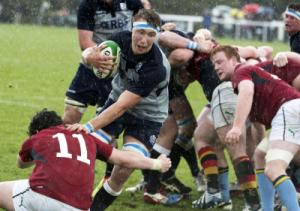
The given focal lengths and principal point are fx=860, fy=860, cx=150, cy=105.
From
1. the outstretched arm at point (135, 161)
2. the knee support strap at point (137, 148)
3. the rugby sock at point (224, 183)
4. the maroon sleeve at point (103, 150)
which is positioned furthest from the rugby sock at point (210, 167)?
the maroon sleeve at point (103, 150)

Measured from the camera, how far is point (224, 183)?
27.5ft

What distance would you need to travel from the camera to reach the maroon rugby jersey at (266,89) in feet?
23.5

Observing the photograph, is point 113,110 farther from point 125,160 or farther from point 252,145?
point 252,145

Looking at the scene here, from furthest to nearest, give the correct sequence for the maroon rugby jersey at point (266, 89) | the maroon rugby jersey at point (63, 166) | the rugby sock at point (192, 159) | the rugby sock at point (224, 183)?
1. the rugby sock at point (192, 159)
2. the rugby sock at point (224, 183)
3. the maroon rugby jersey at point (266, 89)
4. the maroon rugby jersey at point (63, 166)

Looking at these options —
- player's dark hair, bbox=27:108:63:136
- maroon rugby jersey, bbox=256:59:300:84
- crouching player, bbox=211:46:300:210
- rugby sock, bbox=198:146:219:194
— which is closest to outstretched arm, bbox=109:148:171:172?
player's dark hair, bbox=27:108:63:136

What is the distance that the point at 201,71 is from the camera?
861 centimetres

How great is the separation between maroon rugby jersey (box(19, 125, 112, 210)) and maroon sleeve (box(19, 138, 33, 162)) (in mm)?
14

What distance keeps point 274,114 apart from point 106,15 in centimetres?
257

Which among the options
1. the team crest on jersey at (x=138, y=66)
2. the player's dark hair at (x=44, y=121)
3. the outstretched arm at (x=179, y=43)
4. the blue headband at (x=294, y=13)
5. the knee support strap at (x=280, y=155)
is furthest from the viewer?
the blue headband at (x=294, y=13)

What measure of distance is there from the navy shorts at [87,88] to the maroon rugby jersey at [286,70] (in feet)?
5.92

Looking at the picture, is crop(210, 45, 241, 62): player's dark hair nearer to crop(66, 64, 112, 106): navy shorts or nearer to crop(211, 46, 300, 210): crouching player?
crop(211, 46, 300, 210): crouching player

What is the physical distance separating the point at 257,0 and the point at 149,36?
42.5 m

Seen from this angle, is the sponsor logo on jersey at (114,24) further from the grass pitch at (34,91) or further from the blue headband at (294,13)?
the blue headband at (294,13)

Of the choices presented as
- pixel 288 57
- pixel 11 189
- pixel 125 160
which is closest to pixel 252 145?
pixel 288 57
